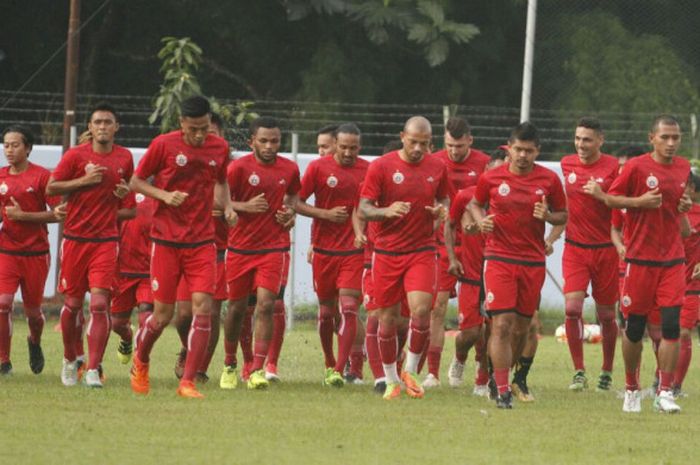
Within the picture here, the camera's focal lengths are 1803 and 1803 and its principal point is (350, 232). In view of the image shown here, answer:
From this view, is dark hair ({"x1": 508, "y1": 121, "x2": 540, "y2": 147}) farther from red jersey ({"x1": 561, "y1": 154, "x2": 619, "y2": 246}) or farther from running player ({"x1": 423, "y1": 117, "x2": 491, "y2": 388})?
red jersey ({"x1": 561, "y1": 154, "x2": 619, "y2": 246})

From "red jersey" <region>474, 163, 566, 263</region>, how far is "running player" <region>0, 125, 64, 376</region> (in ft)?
14.6

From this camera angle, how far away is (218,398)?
587 inches

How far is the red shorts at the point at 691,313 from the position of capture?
16.8 m

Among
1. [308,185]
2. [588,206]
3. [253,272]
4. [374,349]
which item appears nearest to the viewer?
[374,349]

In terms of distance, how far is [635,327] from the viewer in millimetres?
14680

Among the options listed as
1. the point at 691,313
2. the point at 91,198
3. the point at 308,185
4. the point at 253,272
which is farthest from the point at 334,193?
the point at 691,313

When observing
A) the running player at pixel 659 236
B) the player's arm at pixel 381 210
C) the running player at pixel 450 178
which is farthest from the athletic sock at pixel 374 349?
the running player at pixel 659 236

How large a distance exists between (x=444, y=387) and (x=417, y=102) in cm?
1849

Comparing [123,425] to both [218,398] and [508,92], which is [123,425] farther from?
[508,92]

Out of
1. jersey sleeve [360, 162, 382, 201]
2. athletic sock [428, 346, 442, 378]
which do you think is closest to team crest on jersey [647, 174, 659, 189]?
jersey sleeve [360, 162, 382, 201]

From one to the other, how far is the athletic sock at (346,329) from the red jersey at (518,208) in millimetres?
2158

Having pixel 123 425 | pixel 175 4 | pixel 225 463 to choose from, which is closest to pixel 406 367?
pixel 123 425

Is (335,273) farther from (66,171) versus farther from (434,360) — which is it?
(66,171)

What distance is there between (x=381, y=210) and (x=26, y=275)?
380 centimetres
